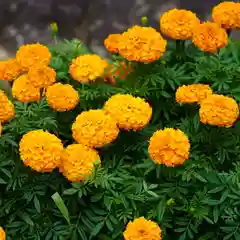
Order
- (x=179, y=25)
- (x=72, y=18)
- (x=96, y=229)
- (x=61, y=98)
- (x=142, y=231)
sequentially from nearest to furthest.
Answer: (x=142, y=231) < (x=96, y=229) < (x=61, y=98) < (x=179, y=25) < (x=72, y=18)

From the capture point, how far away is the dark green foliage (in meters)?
1.56

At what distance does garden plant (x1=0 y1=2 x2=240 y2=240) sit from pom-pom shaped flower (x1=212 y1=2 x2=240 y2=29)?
0.09m

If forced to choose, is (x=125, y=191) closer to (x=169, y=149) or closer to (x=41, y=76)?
(x=169, y=149)

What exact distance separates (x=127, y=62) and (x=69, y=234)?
1.76 ft

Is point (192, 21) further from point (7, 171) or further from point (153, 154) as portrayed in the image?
point (7, 171)

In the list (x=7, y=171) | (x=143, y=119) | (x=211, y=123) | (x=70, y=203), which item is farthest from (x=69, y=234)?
(x=211, y=123)

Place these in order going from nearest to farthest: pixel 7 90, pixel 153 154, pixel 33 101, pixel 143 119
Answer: pixel 153 154, pixel 143 119, pixel 33 101, pixel 7 90

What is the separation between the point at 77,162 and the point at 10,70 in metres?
0.45

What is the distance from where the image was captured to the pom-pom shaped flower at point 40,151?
1519 mm

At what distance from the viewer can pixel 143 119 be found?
1.62m

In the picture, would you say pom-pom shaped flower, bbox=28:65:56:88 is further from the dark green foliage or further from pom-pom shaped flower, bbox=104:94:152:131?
pom-pom shaped flower, bbox=104:94:152:131

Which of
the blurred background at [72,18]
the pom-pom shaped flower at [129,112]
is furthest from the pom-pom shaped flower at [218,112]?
the blurred background at [72,18]

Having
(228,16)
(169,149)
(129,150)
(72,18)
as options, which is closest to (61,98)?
(129,150)

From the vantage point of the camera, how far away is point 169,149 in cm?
152
